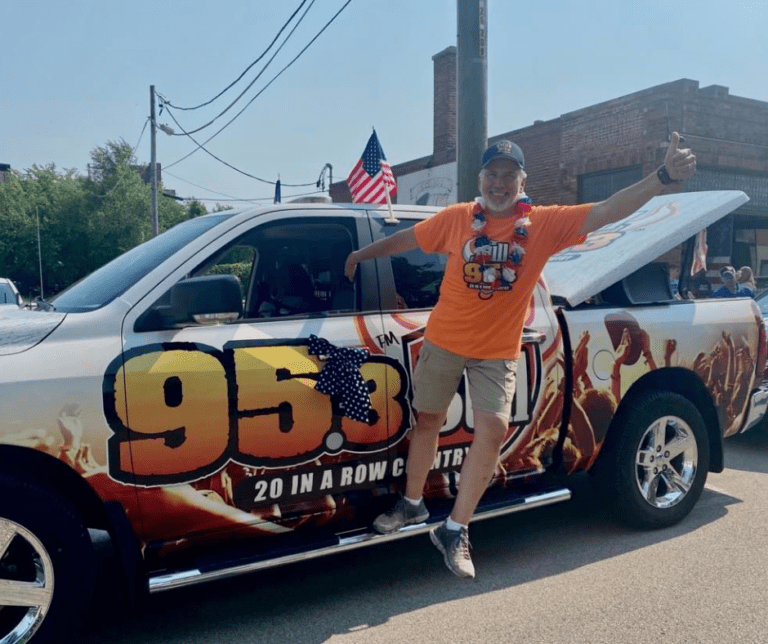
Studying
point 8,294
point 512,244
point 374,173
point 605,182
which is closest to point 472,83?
point 374,173

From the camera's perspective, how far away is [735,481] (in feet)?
17.7

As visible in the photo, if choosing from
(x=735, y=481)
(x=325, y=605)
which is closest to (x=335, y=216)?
(x=325, y=605)

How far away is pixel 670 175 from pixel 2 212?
36.5m

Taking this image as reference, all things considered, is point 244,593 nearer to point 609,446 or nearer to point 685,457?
point 609,446

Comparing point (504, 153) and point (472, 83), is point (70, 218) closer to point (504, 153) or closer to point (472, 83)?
point (472, 83)

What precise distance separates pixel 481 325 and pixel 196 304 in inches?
53.9

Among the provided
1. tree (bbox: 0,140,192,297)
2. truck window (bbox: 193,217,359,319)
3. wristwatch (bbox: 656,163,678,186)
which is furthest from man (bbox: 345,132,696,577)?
tree (bbox: 0,140,192,297)

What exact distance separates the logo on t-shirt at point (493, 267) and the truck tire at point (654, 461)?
1403 mm

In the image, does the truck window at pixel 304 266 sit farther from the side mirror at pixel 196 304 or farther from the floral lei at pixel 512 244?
the floral lei at pixel 512 244

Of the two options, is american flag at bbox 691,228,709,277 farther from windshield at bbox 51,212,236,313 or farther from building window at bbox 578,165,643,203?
building window at bbox 578,165,643,203

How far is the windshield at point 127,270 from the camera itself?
315cm

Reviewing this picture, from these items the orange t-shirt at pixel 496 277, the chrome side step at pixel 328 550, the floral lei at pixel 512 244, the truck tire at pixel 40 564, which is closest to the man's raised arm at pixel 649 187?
the orange t-shirt at pixel 496 277

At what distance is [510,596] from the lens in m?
3.50

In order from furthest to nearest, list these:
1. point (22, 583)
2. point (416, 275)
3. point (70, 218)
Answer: point (70, 218)
point (416, 275)
point (22, 583)
